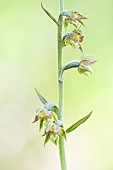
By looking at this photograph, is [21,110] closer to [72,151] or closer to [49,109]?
[72,151]

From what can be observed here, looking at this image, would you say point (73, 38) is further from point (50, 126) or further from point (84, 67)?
point (50, 126)

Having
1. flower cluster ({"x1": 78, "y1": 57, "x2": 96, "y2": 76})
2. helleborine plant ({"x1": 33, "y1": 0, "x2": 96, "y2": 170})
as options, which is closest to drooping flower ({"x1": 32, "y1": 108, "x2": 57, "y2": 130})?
helleborine plant ({"x1": 33, "y1": 0, "x2": 96, "y2": 170})

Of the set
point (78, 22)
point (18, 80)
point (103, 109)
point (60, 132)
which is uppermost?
point (18, 80)

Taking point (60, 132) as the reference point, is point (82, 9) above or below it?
above

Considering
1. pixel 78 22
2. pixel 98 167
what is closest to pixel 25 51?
pixel 98 167

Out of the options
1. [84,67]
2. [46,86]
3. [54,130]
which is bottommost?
[54,130]

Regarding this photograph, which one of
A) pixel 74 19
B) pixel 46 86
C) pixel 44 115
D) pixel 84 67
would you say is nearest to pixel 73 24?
pixel 74 19

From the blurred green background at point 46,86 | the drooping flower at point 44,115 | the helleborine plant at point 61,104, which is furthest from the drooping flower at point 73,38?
the blurred green background at point 46,86

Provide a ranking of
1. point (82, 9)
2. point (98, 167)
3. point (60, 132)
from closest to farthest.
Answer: point (60, 132) < point (98, 167) < point (82, 9)
